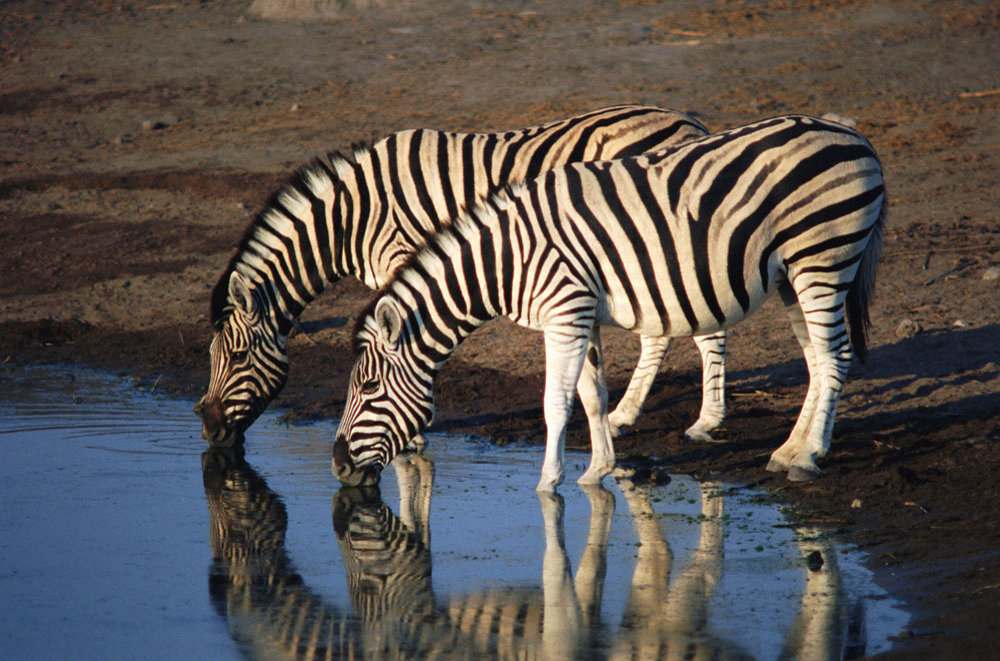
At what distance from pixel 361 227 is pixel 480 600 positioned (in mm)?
3480

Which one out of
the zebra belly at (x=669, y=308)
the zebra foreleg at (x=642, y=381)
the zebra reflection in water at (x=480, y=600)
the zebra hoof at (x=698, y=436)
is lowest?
the zebra reflection in water at (x=480, y=600)

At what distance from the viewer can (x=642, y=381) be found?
7949 mm

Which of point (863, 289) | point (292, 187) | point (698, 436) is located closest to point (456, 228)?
point (292, 187)

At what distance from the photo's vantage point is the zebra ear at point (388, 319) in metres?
6.39

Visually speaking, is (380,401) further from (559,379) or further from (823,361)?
(823,361)

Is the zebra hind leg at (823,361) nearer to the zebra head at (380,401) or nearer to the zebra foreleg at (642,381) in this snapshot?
the zebra foreleg at (642,381)

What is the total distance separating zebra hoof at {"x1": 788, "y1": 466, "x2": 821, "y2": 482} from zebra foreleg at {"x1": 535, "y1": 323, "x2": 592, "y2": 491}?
1392mm

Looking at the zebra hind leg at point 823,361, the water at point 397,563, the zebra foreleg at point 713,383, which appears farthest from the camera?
the zebra foreleg at point 713,383

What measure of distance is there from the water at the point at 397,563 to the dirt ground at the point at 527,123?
43 cm

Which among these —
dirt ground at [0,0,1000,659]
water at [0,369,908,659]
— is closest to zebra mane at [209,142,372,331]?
water at [0,369,908,659]

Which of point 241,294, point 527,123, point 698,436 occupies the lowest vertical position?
point 698,436

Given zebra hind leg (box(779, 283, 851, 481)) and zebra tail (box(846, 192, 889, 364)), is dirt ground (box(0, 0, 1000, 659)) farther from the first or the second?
zebra tail (box(846, 192, 889, 364))

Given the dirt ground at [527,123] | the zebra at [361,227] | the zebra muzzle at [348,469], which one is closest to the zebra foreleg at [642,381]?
the zebra at [361,227]

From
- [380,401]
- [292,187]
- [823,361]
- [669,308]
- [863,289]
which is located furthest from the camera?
[292,187]
